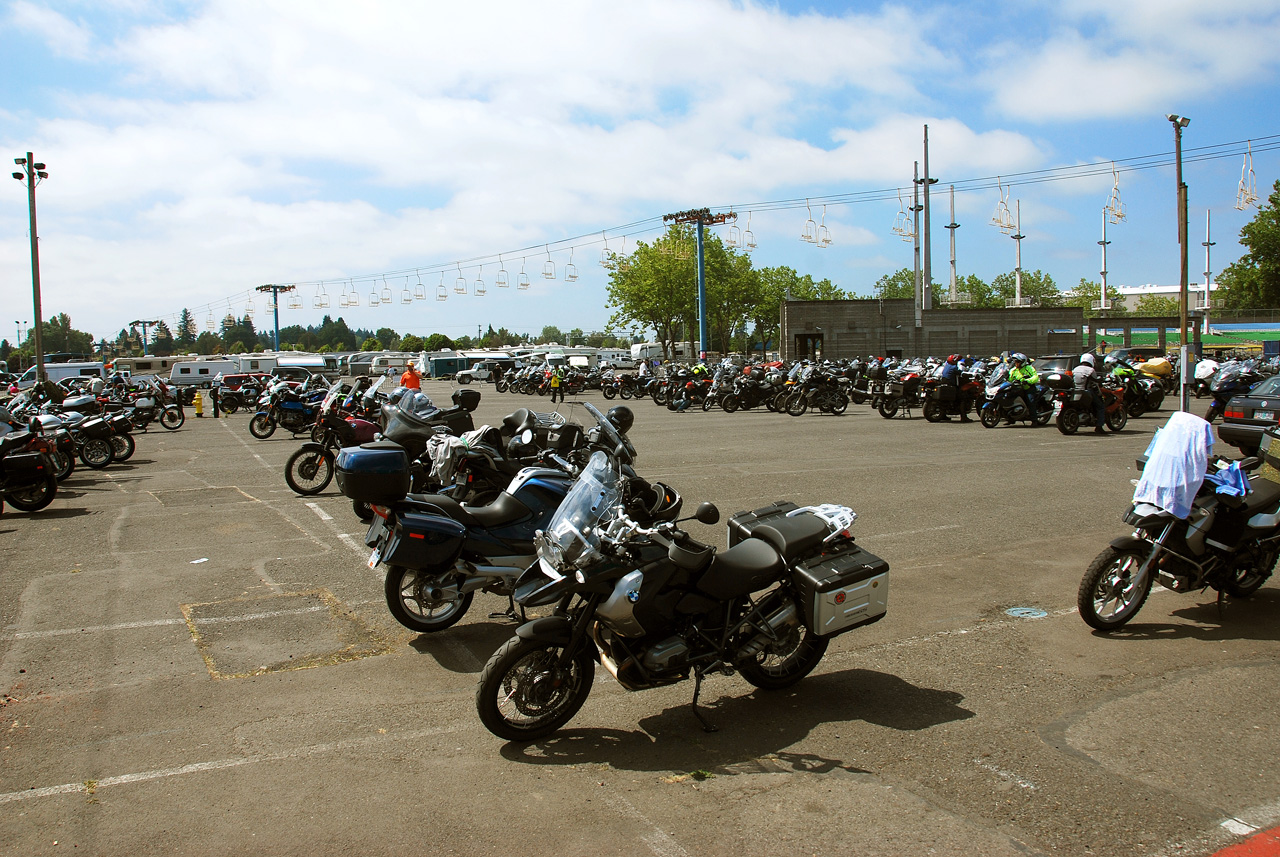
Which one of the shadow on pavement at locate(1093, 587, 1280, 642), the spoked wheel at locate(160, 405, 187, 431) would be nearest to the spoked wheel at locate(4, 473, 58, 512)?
the shadow on pavement at locate(1093, 587, 1280, 642)

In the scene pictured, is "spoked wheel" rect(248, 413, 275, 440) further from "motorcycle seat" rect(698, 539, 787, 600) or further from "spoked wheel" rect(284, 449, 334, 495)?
"motorcycle seat" rect(698, 539, 787, 600)

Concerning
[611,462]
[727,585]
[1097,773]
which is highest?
[611,462]

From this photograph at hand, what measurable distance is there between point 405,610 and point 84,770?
202 centimetres

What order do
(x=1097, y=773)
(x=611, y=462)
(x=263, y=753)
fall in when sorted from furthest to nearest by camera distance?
(x=611, y=462) < (x=263, y=753) < (x=1097, y=773)

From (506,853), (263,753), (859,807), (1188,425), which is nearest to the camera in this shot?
(506,853)

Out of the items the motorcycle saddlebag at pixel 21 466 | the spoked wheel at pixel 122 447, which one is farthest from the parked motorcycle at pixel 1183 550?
the spoked wheel at pixel 122 447

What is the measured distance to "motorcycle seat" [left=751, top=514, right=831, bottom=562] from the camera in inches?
175

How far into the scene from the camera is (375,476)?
17.7 feet

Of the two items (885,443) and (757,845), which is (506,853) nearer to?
(757,845)

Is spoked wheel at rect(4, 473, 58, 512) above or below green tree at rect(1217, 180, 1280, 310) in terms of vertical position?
below

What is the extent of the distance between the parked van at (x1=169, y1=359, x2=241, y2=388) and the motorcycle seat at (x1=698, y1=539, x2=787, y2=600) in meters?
49.7

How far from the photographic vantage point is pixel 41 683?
15.8 ft

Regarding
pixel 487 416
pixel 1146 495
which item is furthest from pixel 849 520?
pixel 487 416

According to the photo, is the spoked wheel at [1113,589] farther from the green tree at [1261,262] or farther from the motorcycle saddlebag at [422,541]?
the green tree at [1261,262]
